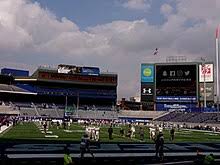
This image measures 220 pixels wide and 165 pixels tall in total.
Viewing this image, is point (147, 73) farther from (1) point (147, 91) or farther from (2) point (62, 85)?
(2) point (62, 85)

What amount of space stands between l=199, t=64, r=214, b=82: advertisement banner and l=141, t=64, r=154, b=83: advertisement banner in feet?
37.3

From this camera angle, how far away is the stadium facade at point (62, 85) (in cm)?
11169

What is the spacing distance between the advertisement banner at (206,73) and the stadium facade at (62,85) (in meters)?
36.6

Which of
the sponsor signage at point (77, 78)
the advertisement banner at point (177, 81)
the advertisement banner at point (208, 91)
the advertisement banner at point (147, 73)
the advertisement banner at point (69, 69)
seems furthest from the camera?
the advertisement banner at point (69, 69)

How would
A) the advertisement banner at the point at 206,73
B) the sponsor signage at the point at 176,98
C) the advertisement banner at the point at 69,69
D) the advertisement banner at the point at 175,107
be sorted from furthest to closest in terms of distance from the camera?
the advertisement banner at the point at 69,69 → the advertisement banner at the point at 175,107 → the sponsor signage at the point at 176,98 → the advertisement banner at the point at 206,73

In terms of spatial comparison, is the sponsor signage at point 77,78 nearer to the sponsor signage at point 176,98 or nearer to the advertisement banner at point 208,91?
the sponsor signage at point 176,98

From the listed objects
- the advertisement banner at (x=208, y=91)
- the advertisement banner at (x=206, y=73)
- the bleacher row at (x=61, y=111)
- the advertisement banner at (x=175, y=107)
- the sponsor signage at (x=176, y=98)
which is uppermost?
the advertisement banner at (x=206, y=73)

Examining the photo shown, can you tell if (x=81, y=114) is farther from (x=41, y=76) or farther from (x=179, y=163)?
(x=179, y=163)

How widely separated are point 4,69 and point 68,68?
18.1 m

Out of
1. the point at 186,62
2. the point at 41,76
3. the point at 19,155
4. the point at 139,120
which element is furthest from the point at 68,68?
the point at 19,155

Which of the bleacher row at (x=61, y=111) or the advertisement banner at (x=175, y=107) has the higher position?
the advertisement banner at (x=175, y=107)

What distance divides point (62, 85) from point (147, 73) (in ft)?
105

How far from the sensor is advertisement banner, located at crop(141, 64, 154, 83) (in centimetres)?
9388

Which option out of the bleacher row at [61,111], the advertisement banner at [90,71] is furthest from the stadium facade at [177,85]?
the advertisement banner at [90,71]
